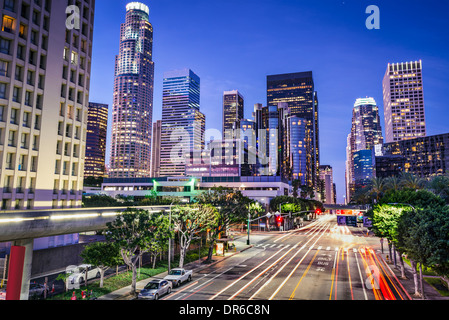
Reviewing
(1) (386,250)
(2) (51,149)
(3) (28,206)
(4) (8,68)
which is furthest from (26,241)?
(1) (386,250)

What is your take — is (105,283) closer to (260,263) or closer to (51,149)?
(260,263)

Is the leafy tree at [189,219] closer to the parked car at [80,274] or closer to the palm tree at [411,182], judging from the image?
the parked car at [80,274]

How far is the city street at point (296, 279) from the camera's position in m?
30.9

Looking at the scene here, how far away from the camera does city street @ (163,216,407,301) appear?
30.9m

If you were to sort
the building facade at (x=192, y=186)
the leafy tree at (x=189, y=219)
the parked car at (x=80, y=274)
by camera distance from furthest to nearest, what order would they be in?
the building facade at (x=192, y=186) < the leafy tree at (x=189, y=219) < the parked car at (x=80, y=274)

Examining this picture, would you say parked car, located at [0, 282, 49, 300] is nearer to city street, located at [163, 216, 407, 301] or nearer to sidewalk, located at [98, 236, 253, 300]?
sidewalk, located at [98, 236, 253, 300]

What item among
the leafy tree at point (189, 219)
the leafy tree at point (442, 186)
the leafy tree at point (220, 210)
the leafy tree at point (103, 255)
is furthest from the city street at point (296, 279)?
the leafy tree at point (442, 186)

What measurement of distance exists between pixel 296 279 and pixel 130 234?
811 inches

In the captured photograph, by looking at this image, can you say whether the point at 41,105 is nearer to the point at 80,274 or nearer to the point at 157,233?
the point at 80,274

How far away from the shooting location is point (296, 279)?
37.6m

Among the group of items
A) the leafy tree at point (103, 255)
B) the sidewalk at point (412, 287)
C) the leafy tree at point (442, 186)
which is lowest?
the sidewalk at point (412, 287)

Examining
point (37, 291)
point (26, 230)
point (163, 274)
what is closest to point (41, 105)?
point (37, 291)

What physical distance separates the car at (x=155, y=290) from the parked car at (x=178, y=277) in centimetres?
224
